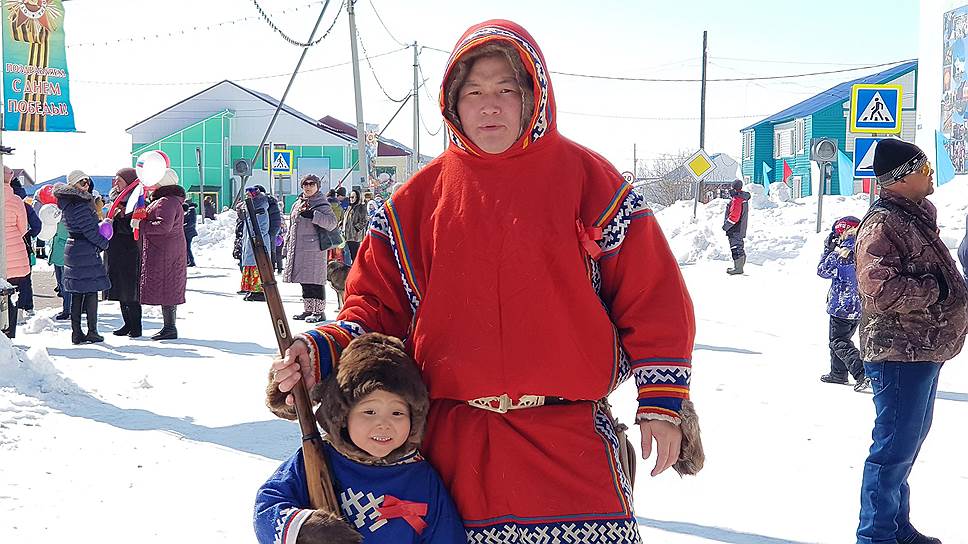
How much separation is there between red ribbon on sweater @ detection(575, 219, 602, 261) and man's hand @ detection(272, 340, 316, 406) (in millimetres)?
730

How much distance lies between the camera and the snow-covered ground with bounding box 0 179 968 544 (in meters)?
4.38

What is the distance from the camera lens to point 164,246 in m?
9.51

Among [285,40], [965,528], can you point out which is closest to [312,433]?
[965,528]

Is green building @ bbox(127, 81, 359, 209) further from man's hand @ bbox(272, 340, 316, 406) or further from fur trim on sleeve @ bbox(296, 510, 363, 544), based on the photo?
fur trim on sleeve @ bbox(296, 510, 363, 544)

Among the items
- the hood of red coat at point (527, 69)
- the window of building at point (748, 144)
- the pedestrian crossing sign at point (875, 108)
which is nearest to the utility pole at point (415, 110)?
the pedestrian crossing sign at point (875, 108)

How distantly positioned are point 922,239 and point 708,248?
18407 mm

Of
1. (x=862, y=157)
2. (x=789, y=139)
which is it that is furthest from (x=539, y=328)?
(x=789, y=139)

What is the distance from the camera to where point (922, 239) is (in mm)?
4133

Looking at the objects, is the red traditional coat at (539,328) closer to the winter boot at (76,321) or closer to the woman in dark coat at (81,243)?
the woman in dark coat at (81,243)

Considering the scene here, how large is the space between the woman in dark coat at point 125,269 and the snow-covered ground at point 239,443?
0.98ft

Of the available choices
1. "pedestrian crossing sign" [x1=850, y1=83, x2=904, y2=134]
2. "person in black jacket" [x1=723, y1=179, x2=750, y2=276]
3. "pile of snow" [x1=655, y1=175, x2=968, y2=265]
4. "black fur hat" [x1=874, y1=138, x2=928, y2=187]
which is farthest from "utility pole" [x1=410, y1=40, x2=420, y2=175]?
"black fur hat" [x1=874, y1=138, x2=928, y2=187]

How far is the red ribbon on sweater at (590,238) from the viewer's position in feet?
7.48

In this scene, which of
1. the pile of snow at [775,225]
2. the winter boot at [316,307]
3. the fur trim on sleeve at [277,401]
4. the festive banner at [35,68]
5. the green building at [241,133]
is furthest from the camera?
the green building at [241,133]

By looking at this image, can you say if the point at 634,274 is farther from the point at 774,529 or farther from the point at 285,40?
the point at 285,40
